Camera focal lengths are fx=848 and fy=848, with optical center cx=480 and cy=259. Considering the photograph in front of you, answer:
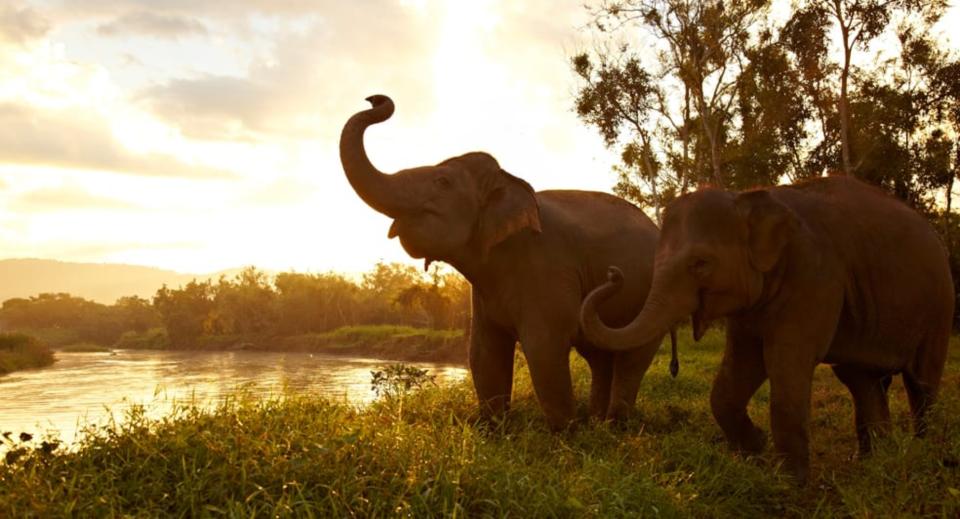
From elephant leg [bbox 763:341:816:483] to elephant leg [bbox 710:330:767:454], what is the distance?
330 millimetres

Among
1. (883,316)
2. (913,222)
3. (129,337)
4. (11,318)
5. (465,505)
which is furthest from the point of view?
(11,318)

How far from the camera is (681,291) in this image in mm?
4910

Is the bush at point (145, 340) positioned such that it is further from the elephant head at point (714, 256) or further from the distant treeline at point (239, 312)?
the elephant head at point (714, 256)

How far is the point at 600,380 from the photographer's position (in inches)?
277

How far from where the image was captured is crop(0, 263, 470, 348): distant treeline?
57406 mm

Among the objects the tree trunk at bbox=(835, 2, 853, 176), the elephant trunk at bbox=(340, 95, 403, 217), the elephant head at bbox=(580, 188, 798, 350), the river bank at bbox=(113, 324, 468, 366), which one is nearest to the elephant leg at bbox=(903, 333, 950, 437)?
the elephant head at bbox=(580, 188, 798, 350)

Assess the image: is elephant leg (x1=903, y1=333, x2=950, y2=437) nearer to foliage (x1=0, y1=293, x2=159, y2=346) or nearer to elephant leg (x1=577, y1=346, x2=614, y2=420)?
elephant leg (x1=577, y1=346, x2=614, y2=420)

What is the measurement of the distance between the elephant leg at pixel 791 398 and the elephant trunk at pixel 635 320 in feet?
2.12

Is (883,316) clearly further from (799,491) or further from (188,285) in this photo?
(188,285)

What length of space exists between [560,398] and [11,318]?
74.9 m

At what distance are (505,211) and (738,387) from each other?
1.96 m

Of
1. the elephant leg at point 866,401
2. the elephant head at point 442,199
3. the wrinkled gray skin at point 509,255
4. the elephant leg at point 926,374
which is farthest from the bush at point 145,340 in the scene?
the elephant leg at point 926,374

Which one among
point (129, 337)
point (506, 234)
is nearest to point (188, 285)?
point (129, 337)

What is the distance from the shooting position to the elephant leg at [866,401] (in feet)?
19.3
